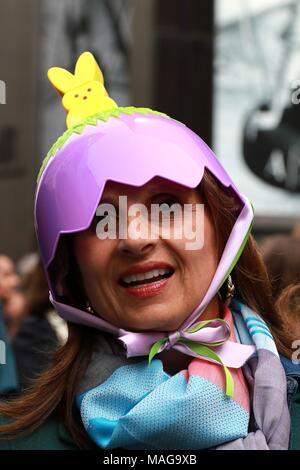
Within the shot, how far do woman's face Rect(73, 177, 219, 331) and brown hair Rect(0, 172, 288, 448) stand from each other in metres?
0.06

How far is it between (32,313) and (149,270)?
2431mm

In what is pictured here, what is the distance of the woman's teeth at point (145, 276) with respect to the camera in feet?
6.75

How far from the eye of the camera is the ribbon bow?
81.4 inches

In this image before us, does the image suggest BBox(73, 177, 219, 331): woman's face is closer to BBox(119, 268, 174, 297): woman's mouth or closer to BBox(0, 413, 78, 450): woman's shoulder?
BBox(119, 268, 174, 297): woman's mouth

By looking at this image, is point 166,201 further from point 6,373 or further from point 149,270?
point 6,373

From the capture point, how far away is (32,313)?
4379mm

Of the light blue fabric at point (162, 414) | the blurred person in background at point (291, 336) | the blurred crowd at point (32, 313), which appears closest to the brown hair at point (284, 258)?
the blurred crowd at point (32, 313)

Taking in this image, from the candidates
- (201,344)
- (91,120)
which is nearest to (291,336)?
(201,344)

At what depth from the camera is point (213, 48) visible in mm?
8453

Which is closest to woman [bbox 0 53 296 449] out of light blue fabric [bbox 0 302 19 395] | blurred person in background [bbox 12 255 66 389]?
light blue fabric [bbox 0 302 19 395]

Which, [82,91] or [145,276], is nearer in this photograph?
[145,276]

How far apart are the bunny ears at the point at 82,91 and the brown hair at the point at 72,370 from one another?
383 millimetres

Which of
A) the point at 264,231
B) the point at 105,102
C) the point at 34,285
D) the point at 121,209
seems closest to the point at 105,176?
the point at 121,209

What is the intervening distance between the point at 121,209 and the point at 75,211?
0.12 m
